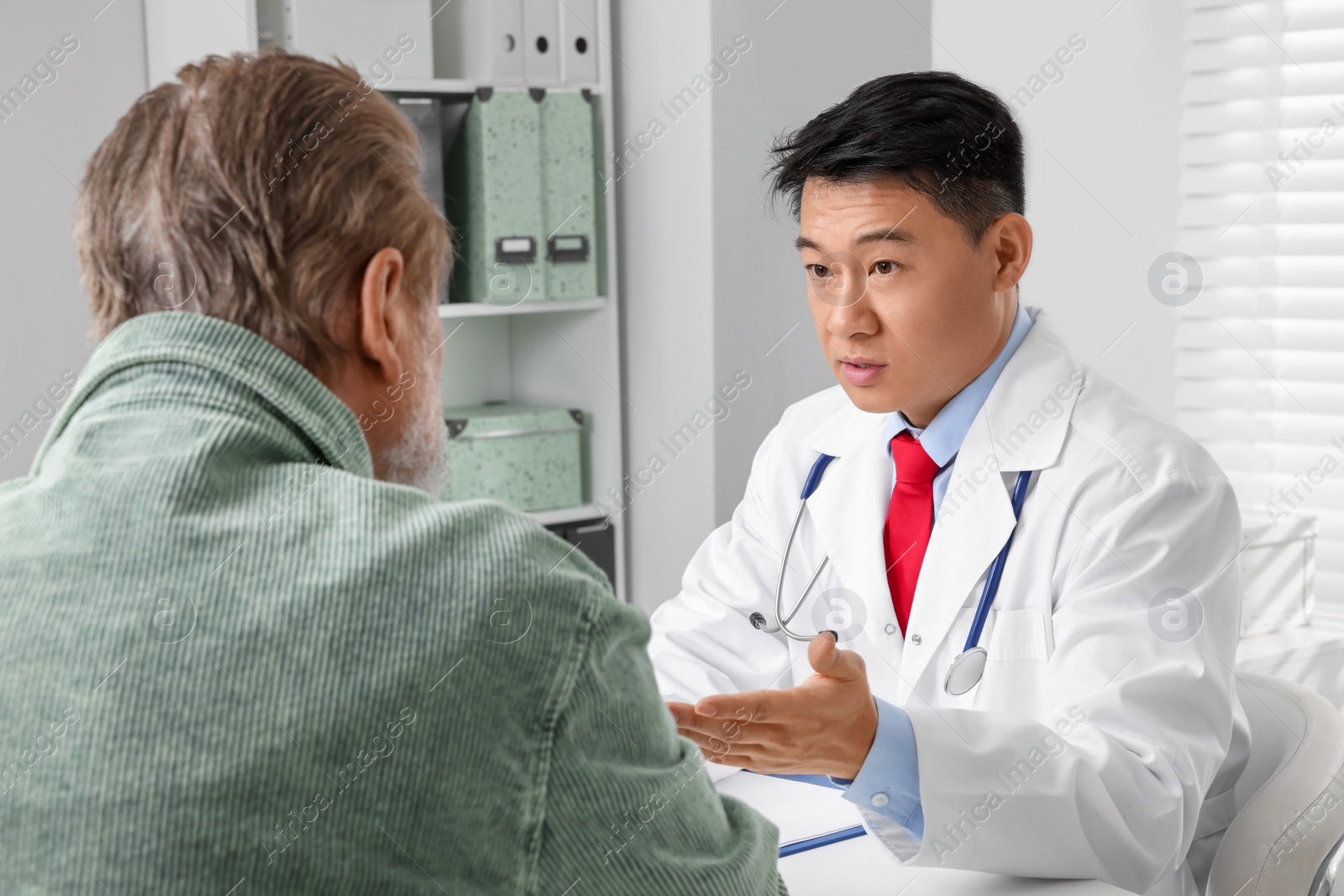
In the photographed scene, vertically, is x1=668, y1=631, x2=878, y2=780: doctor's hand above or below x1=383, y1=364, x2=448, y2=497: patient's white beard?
below

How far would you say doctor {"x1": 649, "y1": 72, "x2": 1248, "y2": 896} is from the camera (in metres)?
1.16

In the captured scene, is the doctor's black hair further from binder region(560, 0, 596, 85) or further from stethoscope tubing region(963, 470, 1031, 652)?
binder region(560, 0, 596, 85)

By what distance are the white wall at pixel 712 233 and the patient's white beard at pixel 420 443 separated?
69.1 inches

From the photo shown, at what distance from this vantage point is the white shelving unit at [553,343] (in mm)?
2543

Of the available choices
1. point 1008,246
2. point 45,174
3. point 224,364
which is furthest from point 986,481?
point 45,174

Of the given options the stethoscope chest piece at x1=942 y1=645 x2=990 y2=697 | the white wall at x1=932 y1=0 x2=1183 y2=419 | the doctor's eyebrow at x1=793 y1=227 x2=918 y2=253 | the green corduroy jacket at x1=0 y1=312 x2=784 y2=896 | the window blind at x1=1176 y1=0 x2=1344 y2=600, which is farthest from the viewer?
the white wall at x1=932 y1=0 x2=1183 y2=419

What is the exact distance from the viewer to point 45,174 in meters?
2.47

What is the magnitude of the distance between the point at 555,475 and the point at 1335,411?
5.35 feet

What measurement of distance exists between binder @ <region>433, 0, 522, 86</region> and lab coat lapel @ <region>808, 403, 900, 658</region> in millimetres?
1313

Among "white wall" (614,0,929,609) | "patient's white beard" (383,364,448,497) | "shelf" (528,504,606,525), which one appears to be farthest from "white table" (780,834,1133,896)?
"shelf" (528,504,606,525)

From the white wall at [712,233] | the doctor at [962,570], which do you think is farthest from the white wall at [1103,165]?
the doctor at [962,570]

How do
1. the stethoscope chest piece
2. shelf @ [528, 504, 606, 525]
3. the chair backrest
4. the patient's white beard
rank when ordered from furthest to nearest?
shelf @ [528, 504, 606, 525] < the stethoscope chest piece < the chair backrest < the patient's white beard

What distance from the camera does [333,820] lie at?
64 centimetres

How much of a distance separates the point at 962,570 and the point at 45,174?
2.02 metres
